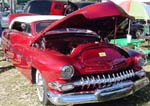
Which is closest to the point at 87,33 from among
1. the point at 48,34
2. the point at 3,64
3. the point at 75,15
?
the point at 48,34

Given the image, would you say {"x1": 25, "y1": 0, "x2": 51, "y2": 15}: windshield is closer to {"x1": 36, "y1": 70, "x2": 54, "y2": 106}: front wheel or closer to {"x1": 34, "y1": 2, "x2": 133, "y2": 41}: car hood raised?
{"x1": 34, "y1": 2, "x2": 133, "y2": 41}: car hood raised

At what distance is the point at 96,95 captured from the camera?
525cm

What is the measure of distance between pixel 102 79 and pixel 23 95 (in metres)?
1.83

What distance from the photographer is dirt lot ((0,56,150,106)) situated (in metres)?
6.06

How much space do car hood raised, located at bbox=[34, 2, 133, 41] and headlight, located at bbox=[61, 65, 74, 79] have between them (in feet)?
2.78

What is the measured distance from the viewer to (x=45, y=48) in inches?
241

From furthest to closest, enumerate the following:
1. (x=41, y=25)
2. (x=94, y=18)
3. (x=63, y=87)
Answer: (x=41, y=25), (x=94, y=18), (x=63, y=87)

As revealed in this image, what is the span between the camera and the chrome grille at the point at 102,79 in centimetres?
525

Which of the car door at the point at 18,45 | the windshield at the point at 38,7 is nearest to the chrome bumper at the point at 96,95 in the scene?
the car door at the point at 18,45

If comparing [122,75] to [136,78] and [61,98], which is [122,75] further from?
[61,98]

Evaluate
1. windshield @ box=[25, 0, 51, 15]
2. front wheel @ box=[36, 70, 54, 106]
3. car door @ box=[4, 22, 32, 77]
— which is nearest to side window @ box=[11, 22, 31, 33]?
car door @ box=[4, 22, 32, 77]

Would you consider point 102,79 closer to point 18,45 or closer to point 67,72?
point 67,72

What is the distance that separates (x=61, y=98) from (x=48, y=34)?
1.68m

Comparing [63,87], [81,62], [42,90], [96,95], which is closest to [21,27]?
[42,90]
